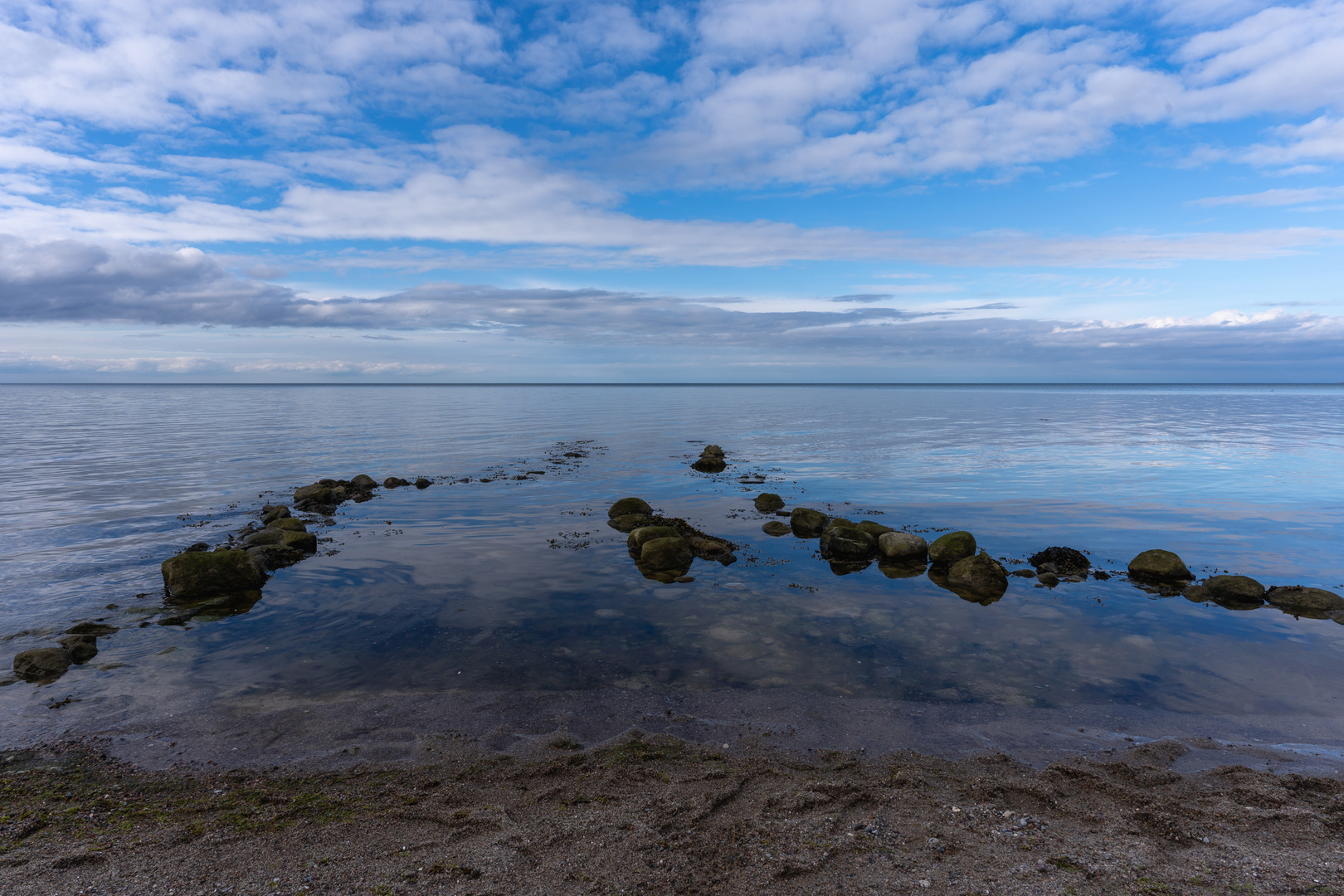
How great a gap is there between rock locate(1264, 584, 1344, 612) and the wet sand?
30.4 feet

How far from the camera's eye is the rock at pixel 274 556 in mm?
17438

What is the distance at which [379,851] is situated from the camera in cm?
648

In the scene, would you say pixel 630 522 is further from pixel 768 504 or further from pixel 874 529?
pixel 874 529

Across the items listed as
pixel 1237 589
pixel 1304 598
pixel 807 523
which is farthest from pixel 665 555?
pixel 1304 598

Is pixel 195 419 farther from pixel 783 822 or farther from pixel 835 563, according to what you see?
pixel 783 822

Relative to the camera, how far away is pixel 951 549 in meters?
18.2

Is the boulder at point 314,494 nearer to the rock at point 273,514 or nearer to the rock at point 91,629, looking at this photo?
the rock at point 273,514

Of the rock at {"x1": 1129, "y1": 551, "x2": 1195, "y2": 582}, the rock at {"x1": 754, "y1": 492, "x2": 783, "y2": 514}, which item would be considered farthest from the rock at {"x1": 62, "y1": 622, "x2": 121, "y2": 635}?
the rock at {"x1": 1129, "y1": 551, "x2": 1195, "y2": 582}

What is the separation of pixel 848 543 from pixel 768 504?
6.88 m

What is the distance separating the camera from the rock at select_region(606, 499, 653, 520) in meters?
23.5

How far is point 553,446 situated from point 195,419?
54.3m

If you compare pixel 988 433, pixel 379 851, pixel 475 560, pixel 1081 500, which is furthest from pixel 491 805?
pixel 988 433

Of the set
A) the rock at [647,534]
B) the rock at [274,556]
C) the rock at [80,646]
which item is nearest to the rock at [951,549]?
the rock at [647,534]

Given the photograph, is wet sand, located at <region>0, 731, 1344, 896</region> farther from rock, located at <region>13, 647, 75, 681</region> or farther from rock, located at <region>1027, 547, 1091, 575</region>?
rock, located at <region>1027, 547, 1091, 575</region>
